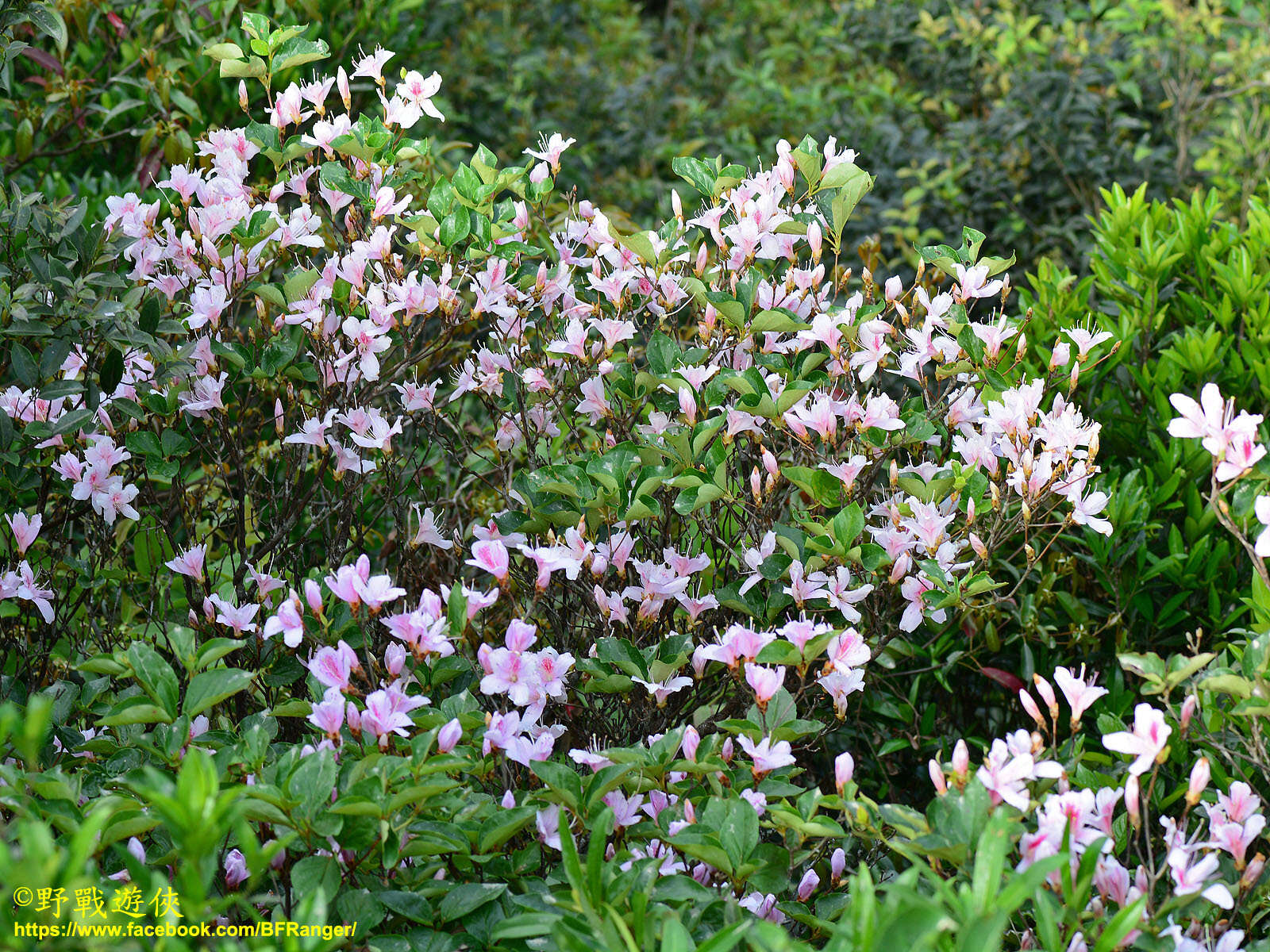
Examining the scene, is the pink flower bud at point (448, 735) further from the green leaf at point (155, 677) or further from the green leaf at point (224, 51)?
the green leaf at point (224, 51)

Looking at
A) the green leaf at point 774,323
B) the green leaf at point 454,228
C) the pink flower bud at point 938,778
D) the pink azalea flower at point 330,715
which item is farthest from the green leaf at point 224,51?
the pink flower bud at point 938,778

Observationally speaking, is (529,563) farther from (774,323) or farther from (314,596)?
(774,323)

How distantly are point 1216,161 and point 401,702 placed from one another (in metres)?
5.40

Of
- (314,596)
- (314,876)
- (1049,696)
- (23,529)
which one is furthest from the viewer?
(23,529)

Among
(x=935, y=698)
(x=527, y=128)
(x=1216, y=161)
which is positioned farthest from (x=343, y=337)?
(x=1216, y=161)

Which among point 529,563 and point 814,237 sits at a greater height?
point 814,237

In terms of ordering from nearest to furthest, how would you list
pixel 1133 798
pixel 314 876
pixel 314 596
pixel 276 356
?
pixel 314 876
pixel 1133 798
pixel 314 596
pixel 276 356

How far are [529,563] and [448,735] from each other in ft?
2.29

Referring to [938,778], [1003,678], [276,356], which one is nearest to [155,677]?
[276,356]

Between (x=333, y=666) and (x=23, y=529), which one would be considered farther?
(x=23, y=529)

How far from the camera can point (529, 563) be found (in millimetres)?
2291

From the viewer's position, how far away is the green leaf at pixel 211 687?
1593 millimetres

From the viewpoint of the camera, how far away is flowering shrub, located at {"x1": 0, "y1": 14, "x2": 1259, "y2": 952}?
154cm

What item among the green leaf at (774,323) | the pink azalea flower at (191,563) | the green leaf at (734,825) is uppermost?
the green leaf at (774,323)
